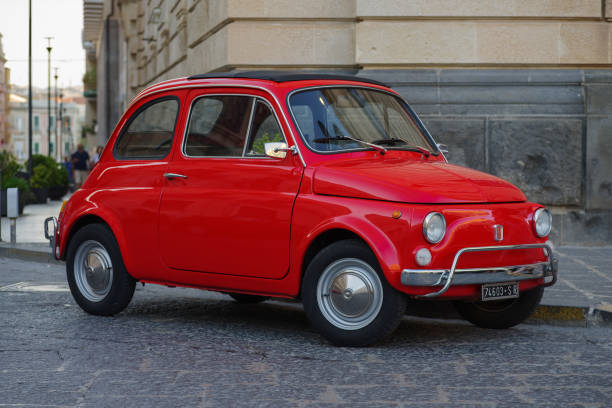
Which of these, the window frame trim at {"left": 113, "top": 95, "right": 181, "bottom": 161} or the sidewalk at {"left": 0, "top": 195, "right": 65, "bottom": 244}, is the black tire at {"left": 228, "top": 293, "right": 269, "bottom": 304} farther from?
the sidewalk at {"left": 0, "top": 195, "right": 65, "bottom": 244}

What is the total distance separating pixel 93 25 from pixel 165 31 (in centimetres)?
3245

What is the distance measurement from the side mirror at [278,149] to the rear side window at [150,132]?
1.04 meters

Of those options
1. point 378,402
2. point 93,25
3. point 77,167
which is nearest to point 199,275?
point 378,402

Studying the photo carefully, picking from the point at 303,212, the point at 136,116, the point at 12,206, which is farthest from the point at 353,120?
the point at 12,206

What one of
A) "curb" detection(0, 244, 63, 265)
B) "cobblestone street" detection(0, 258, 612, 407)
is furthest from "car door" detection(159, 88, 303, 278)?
"curb" detection(0, 244, 63, 265)

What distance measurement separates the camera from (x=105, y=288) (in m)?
7.54

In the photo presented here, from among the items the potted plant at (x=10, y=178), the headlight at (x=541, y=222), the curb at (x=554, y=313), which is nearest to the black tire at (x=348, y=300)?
the headlight at (x=541, y=222)

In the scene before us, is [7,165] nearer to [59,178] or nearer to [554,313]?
[59,178]

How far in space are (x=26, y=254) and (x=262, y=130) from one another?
658 cm

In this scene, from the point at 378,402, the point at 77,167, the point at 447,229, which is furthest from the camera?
the point at 77,167

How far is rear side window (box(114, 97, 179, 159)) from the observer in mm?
7316

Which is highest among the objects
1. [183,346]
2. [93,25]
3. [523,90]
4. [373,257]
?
[93,25]

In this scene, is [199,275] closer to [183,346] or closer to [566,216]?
[183,346]

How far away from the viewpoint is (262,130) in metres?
6.74
